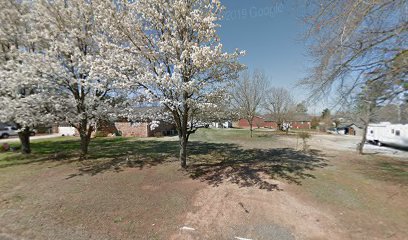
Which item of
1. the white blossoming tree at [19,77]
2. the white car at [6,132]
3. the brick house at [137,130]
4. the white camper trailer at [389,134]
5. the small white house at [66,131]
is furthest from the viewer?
the small white house at [66,131]

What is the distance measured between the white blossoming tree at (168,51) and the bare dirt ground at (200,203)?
3.08 meters

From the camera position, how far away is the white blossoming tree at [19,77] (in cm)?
874

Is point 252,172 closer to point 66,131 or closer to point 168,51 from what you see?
point 168,51

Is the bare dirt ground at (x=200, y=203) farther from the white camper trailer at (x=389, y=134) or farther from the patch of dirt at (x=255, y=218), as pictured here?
the white camper trailer at (x=389, y=134)

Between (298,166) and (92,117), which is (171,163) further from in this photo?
(298,166)

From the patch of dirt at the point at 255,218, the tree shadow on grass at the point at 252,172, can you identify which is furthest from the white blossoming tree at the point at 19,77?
the patch of dirt at the point at 255,218

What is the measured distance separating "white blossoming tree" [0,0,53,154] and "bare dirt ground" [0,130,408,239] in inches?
102

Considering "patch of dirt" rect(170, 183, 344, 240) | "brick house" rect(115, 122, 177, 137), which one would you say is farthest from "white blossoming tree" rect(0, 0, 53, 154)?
"brick house" rect(115, 122, 177, 137)

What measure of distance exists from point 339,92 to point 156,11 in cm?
745

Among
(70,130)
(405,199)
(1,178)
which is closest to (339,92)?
(405,199)

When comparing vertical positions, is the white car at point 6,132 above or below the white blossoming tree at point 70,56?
below

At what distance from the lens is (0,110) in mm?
8930

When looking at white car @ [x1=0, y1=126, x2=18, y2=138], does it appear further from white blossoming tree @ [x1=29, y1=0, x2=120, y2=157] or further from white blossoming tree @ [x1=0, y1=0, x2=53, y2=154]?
white blossoming tree @ [x1=29, y1=0, x2=120, y2=157]

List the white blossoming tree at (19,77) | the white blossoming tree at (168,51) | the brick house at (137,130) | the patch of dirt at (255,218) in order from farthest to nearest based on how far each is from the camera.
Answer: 1. the brick house at (137,130)
2. the white blossoming tree at (19,77)
3. the white blossoming tree at (168,51)
4. the patch of dirt at (255,218)
